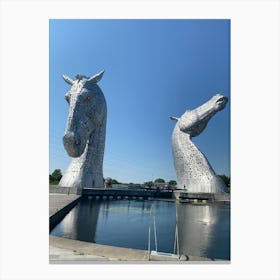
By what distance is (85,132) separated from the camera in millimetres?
13688

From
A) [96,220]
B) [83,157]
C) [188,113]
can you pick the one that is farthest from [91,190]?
[188,113]

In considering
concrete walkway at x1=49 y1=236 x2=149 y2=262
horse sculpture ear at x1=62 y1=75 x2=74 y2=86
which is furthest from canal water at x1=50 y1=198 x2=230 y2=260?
horse sculpture ear at x1=62 y1=75 x2=74 y2=86

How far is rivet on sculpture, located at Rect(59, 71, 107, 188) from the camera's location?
13.1 m

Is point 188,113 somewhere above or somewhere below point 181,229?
above

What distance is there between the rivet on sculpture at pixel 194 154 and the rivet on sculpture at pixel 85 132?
4.43 meters

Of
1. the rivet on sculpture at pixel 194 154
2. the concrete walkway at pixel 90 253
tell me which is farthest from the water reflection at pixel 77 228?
the rivet on sculpture at pixel 194 154

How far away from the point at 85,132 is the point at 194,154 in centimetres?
593

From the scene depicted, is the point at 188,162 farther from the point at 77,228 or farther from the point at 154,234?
the point at 77,228

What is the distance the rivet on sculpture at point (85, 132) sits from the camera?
42.9ft

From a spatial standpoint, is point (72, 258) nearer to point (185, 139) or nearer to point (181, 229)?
point (181, 229)

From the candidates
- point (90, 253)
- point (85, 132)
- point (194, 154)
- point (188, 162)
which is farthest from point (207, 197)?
point (90, 253)

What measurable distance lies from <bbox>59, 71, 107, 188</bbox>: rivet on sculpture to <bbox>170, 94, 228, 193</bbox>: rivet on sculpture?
14.5 feet
